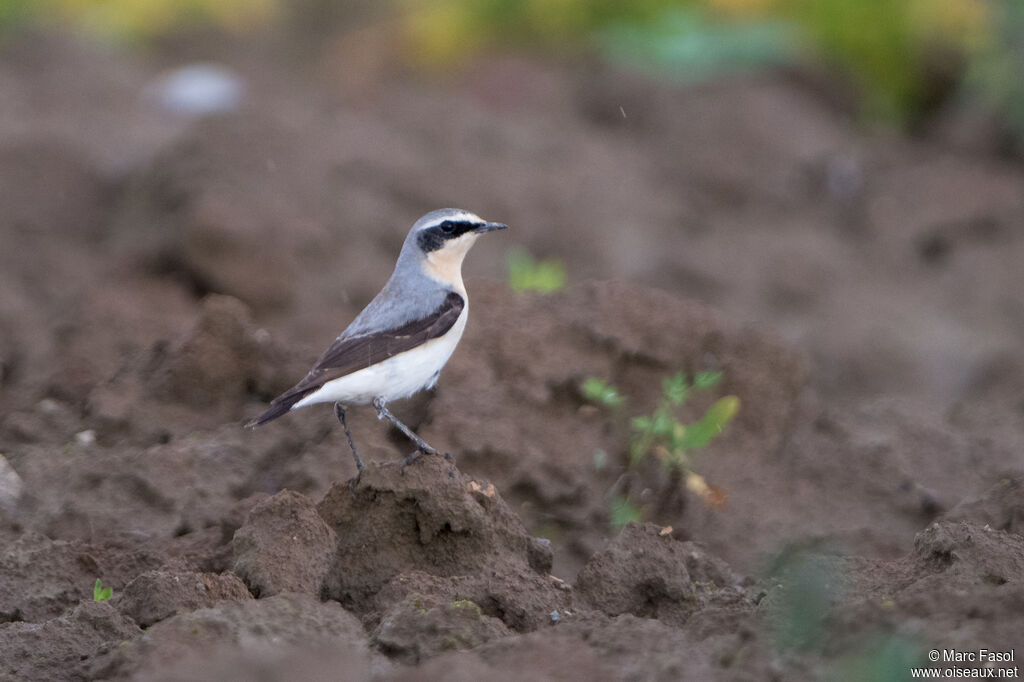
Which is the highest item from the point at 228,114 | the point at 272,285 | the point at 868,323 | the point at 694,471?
the point at 228,114

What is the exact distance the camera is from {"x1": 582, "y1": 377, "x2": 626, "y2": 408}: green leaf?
20.4ft

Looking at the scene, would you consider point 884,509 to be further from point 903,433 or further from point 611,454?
point 611,454

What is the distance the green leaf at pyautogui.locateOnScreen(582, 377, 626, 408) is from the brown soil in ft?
0.27

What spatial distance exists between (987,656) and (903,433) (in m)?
3.68

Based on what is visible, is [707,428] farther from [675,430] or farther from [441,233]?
[441,233]

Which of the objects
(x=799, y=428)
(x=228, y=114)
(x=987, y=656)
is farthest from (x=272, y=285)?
(x=987, y=656)

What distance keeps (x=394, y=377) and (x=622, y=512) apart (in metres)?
1.39

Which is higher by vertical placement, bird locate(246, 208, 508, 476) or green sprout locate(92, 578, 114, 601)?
bird locate(246, 208, 508, 476)

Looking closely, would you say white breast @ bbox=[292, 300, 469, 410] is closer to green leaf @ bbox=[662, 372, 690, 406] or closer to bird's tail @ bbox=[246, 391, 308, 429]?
bird's tail @ bbox=[246, 391, 308, 429]

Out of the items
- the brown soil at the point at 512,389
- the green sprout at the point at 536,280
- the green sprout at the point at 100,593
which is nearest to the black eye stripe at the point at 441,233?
the brown soil at the point at 512,389

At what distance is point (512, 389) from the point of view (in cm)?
644

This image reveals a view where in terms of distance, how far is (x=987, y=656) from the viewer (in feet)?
11.0

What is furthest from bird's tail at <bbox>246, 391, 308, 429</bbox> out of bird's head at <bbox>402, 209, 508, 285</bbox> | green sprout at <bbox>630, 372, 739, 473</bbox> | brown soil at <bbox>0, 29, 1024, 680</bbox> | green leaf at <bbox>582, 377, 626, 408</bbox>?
green sprout at <bbox>630, 372, 739, 473</bbox>

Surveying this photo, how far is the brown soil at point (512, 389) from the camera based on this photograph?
3871 mm
